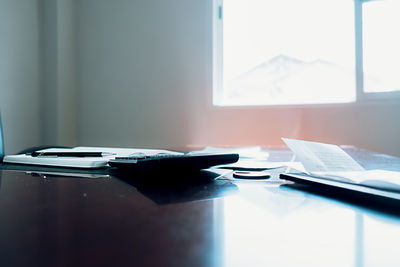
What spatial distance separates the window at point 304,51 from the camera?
1.81 metres

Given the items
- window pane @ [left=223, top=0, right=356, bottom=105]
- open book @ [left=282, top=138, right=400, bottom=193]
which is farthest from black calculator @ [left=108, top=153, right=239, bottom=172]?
window pane @ [left=223, top=0, right=356, bottom=105]

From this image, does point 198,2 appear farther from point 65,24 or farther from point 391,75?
point 391,75

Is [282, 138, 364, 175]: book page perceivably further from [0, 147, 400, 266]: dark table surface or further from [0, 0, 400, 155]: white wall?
[0, 0, 400, 155]: white wall

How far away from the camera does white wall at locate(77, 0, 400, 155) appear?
194 cm

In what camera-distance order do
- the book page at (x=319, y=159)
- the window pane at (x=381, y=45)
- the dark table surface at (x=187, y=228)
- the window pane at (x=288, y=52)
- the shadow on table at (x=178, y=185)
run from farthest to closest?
the window pane at (x=288, y=52) → the window pane at (x=381, y=45) → the book page at (x=319, y=159) → the shadow on table at (x=178, y=185) → the dark table surface at (x=187, y=228)

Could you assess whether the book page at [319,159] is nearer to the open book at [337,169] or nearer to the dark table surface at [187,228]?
the open book at [337,169]

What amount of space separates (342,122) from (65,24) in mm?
2238

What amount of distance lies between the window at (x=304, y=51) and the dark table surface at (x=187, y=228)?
176cm

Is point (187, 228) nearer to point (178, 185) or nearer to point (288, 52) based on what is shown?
point (178, 185)

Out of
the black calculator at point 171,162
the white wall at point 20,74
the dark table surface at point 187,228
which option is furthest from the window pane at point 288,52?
the dark table surface at point 187,228

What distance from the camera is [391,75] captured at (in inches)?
71.0

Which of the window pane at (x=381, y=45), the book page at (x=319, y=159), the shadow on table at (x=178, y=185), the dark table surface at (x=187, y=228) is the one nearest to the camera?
the dark table surface at (x=187, y=228)

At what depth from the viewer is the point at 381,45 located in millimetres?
1807

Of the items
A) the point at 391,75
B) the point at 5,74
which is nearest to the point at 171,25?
the point at 5,74
